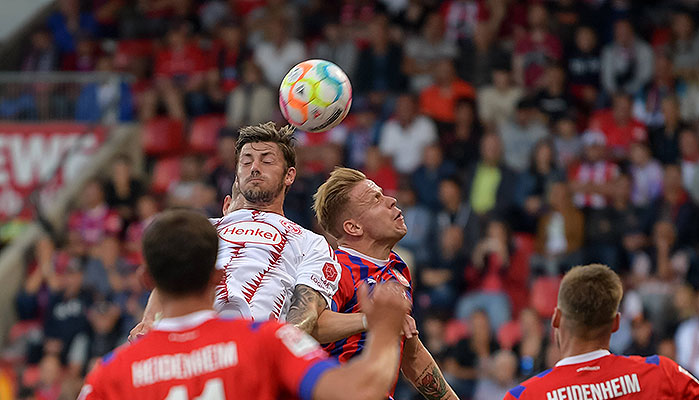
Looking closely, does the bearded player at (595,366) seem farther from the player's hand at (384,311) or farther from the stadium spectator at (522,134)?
the stadium spectator at (522,134)

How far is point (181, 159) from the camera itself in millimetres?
15609

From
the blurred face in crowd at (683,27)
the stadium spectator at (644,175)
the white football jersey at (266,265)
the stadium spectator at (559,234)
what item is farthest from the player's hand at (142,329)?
the blurred face in crowd at (683,27)

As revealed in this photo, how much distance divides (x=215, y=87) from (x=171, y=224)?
41.9 ft

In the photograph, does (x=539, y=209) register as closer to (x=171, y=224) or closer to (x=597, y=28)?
(x=597, y=28)

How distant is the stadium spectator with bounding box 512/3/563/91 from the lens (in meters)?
14.4

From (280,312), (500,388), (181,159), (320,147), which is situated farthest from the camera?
(181,159)

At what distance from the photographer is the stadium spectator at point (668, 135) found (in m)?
12.8

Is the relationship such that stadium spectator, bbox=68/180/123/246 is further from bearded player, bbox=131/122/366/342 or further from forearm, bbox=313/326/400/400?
forearm, bbox=313/326/400/400

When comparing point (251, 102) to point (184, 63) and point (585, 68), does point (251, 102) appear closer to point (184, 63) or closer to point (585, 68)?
point (184, 63)

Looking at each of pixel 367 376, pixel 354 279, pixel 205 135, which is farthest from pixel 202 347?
pixel 205 135

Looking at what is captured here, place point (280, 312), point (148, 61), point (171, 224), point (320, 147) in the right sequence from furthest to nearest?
point (148, 61) < point (320, 147) < point (280, 312) < point (171, 224)

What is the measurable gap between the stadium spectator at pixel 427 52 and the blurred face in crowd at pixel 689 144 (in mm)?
3691

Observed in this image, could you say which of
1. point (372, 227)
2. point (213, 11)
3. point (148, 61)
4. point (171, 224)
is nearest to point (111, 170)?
point (148, 61)

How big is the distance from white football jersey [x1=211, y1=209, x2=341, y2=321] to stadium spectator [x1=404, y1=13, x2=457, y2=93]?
9.67m
